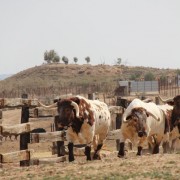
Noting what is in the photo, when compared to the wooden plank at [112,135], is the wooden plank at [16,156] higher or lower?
lower

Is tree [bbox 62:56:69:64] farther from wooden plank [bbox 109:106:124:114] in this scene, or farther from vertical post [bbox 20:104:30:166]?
vertical post [bbox 20:104:30:166]

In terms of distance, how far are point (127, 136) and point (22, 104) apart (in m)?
2.92

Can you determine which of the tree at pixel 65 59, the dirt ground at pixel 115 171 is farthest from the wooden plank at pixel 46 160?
the tree at pixel 65 59

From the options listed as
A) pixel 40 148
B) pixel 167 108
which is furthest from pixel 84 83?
pixel 167 108

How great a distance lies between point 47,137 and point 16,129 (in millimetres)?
1295

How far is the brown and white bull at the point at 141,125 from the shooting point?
536 inches

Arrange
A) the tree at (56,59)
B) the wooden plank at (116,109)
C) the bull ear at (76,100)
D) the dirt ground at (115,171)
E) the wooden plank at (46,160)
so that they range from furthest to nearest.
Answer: the tree at (56,59)
the wooden plank at (116,109)
the bull ear at (76,100)
the wooden plank at (46,160)
the dirt ground at (115,171)

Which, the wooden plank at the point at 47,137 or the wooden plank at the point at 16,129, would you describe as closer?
the wooden plank at the point at 16,129

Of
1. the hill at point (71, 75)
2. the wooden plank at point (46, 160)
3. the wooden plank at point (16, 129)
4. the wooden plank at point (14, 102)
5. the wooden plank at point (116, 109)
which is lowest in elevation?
the wooden plank at point (46, 160)

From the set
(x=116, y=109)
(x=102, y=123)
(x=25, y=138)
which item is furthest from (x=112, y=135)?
(x=25, y=138)

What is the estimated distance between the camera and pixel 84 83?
81.9m

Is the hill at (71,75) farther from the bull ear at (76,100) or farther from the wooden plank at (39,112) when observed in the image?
the bull ear at (76,100)

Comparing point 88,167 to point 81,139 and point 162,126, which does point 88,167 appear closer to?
point 81,139

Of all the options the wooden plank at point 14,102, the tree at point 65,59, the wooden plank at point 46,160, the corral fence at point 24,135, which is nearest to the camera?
the corral fence at point 24,135
